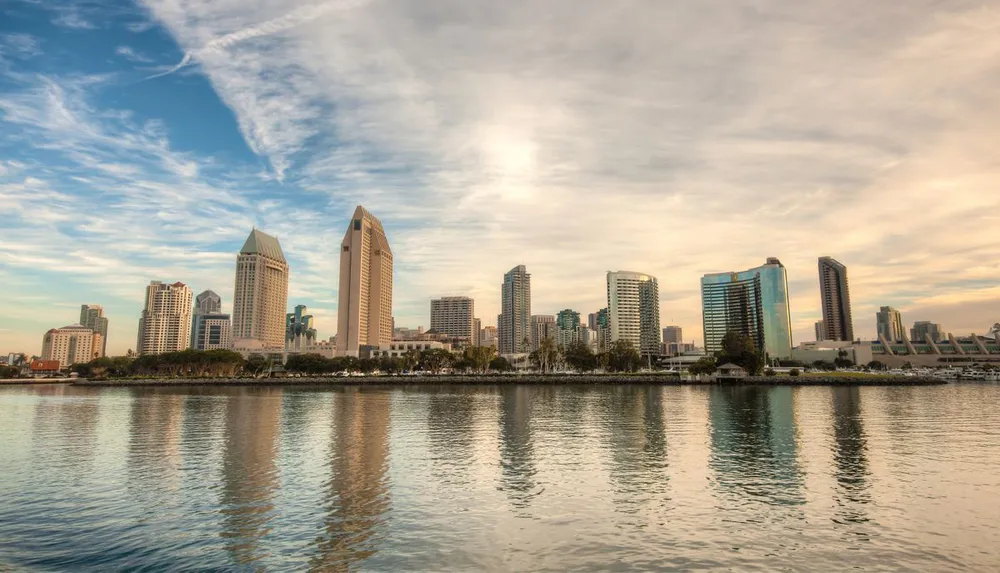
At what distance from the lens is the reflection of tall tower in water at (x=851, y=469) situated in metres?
28.6

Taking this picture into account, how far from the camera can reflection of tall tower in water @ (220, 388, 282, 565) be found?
24.2 meters

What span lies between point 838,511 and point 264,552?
26.6m

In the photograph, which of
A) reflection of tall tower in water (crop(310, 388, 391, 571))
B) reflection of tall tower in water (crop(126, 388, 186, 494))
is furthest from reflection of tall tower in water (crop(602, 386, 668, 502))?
reflection of tall tower in water (crop(126, 388, 186, 494))

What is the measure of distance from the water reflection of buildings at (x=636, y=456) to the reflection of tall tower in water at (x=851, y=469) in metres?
9.13

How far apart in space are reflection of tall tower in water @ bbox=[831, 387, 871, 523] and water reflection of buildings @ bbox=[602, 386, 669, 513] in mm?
9131

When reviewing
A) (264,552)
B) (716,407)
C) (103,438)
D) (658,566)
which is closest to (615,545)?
(658,566)

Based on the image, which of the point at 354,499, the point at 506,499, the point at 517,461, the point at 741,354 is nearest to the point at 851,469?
the point at 517,461

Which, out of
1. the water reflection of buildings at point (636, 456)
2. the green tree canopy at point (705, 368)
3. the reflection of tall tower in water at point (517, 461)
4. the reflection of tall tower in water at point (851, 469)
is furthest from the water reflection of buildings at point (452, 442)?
the green tree canopy at point (705, 368)

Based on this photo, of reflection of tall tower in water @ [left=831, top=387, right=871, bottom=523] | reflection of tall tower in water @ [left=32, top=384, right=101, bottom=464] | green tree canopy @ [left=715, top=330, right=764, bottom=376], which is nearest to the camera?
reflection of tall tower in water @ [left=831, top=387, right=871, bottom=523]

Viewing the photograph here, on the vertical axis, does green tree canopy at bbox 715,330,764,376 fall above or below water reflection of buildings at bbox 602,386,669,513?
above

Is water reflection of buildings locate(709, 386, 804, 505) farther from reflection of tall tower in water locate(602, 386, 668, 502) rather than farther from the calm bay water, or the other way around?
reflection of tall tower in water locate(602, 386, 668, 502)

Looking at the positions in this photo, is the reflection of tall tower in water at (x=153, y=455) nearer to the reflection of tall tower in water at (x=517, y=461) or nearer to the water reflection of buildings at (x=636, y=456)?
the reflection of tall tower in water at (x=517, y=461)

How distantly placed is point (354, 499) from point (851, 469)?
32232mm

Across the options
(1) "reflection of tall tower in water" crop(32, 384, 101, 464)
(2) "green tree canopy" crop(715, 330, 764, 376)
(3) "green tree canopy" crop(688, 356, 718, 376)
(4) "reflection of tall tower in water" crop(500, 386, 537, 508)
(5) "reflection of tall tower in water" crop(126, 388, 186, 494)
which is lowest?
(1) "reflection of tall tower in water" crop(32, 384, 101, 464)
